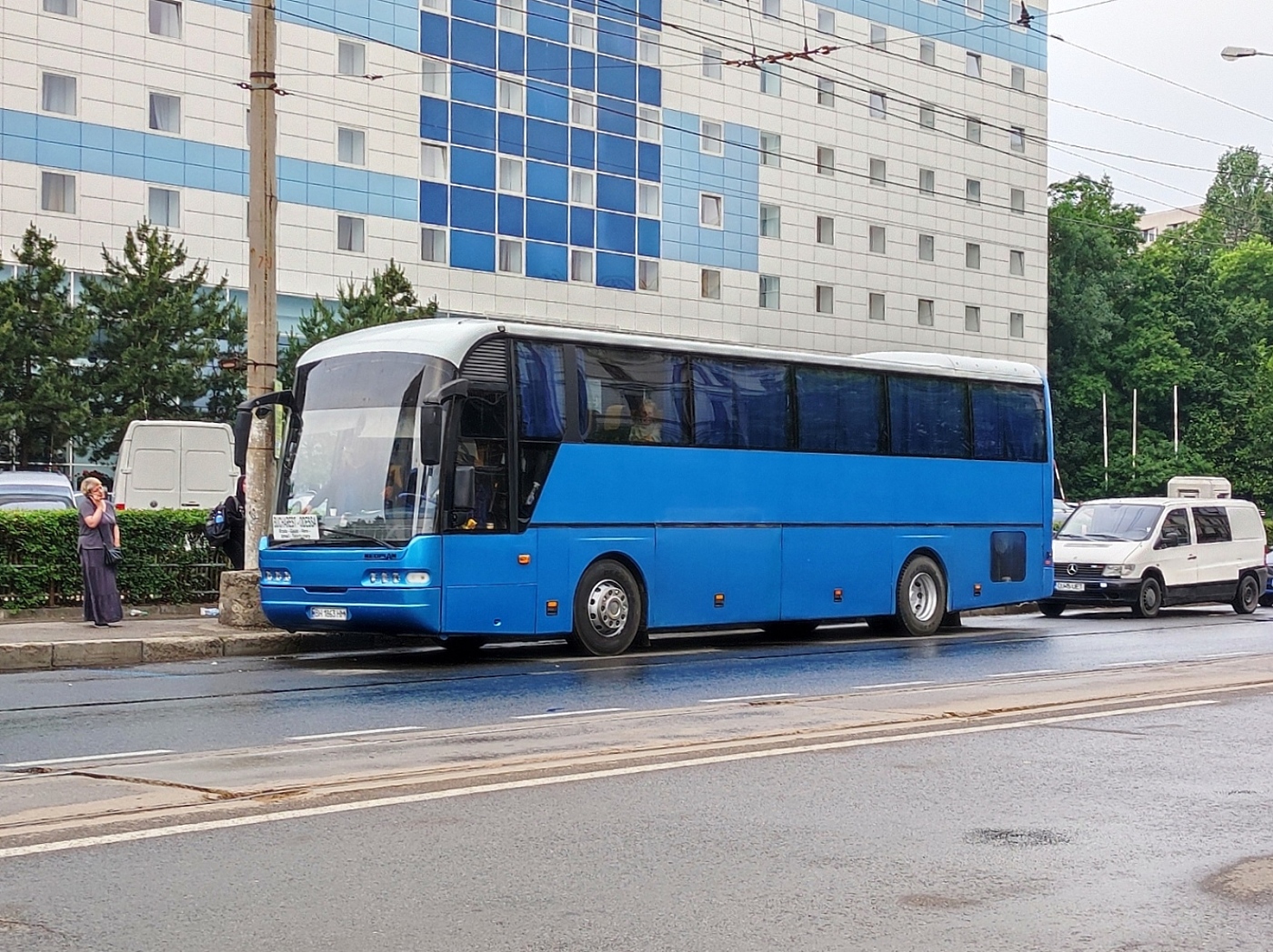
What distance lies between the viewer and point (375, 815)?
7.67m

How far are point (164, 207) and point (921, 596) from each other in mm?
30862

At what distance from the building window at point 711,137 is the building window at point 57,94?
2183 centimetres

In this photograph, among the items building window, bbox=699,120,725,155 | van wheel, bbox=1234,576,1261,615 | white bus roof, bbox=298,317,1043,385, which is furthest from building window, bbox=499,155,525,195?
white bus roof, bbox=298,317,1043,385

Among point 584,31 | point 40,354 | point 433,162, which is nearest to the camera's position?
point 40,354

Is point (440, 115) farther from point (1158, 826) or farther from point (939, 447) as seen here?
point (1158, 826)

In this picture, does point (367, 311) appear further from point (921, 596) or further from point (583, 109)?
point (921, 596)

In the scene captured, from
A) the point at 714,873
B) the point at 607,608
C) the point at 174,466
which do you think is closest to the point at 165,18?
the point at 174,466

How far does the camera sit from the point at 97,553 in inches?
735

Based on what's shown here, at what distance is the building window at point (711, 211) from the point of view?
60.3 m

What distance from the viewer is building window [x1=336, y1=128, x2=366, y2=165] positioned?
5094 centimetres

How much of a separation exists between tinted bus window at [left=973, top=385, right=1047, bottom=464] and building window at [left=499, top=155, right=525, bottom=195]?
108ft

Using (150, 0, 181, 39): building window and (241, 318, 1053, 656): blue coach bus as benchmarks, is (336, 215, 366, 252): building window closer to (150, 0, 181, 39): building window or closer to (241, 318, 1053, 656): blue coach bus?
(150, 0, 181, 39): building window

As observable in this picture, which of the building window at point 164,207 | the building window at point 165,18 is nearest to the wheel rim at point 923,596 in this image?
the building window at point 164,207

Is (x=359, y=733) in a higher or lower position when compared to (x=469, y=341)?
lower
